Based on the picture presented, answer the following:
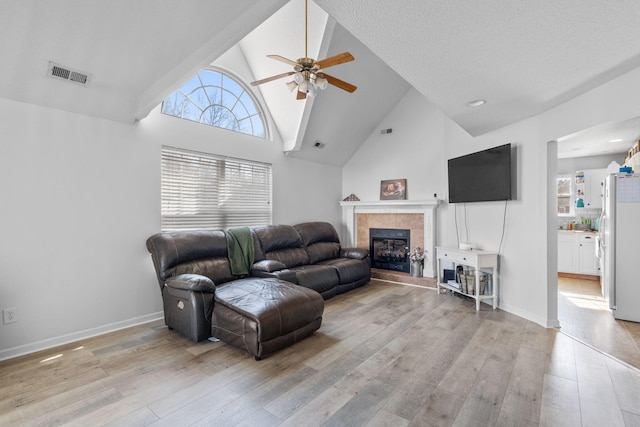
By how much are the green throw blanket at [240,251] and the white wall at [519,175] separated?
3.13 m

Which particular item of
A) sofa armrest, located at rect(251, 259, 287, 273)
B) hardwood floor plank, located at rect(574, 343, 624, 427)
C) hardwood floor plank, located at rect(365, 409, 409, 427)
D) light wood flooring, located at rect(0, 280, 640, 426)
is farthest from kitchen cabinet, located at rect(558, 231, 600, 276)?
hardwood floor plank, located at rect(365, 409, 409, 427)

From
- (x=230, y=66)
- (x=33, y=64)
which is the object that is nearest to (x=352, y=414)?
(x=33, y=64)

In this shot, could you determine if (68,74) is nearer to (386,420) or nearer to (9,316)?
(9,316)

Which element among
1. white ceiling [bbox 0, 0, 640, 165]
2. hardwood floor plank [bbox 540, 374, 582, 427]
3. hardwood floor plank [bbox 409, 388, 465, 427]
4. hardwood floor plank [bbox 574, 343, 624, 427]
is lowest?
hardwood floor plank [bbox 574, 343, 624, 427]

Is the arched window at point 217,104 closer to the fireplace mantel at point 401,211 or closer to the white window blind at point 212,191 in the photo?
the white window blind at point 212,191

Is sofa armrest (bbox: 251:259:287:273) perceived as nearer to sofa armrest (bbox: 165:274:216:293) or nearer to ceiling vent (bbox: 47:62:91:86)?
sofa armrest (bbox: 165:274:216:293)

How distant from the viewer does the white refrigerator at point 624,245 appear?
3.37 m

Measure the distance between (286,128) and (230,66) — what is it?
1216mm

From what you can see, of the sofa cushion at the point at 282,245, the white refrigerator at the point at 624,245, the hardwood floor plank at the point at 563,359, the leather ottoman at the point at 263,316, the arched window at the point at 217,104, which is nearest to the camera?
the hardwood floor plank at the point at 563,359

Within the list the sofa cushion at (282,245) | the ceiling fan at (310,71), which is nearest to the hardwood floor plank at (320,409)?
the sofa cushion at (282,245)

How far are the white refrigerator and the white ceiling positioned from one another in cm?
72

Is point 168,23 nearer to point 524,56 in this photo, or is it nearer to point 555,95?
point 524,56

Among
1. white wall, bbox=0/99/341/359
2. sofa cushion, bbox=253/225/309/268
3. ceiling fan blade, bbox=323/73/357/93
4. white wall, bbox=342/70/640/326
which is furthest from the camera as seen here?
sofa cushion, bbox=253/225/309/268

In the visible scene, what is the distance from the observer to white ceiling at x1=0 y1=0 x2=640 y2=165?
5.83ft
